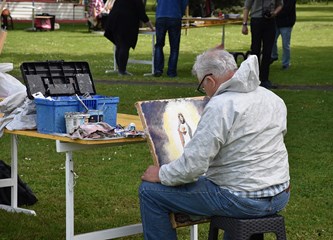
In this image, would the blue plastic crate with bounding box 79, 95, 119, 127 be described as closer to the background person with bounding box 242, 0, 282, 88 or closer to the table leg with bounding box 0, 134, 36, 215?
the table leg with bounding box 0, 134, 36, 215

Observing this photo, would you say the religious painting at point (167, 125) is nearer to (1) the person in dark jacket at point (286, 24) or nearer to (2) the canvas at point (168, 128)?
(2) the canvas at point (168, 128)

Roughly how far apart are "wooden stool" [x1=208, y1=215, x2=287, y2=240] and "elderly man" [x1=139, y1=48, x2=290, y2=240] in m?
0.04

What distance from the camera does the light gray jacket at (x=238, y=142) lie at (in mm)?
4973

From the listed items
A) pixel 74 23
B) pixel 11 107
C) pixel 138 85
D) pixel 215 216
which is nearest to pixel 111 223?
pixel 11 107

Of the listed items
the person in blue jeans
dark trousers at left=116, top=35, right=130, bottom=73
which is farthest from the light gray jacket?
dark trousers at left=116, top=35, right=130, bottom=73

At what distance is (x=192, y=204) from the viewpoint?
5.19 metres

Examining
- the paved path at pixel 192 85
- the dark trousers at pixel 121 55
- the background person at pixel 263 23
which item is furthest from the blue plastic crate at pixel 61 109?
the dark trousers at pixel 121 55

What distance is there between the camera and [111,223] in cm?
709

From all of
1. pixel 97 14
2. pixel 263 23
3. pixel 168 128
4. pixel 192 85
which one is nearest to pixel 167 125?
pixel 168 128

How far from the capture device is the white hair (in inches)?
202

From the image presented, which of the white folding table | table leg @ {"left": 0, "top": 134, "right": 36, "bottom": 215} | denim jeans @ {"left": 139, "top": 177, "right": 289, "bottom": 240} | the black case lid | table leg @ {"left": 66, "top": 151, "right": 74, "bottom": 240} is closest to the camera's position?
denim jeans @ {"left": 139, "top": 177, "right": 289, "bottom": 240}

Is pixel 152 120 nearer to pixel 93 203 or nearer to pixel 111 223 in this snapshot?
pixel 111 223

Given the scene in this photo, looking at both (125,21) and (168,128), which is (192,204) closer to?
(168,128)

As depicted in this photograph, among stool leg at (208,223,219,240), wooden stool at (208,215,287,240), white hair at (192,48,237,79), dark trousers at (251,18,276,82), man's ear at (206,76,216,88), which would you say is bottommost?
dark trousers at (251,18,276,82)
